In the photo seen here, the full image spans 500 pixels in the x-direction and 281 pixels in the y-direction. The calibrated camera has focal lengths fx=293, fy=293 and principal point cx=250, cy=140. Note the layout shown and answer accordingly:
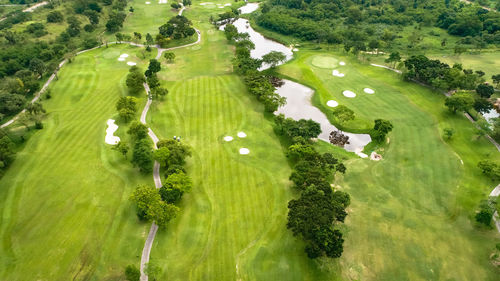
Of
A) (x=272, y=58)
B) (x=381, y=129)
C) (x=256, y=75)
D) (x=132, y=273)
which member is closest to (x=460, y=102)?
(x=381, y=129)

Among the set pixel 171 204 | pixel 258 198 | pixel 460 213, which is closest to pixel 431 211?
pixel 460 213

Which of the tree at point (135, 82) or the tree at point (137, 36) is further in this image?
the tree at point (137, 36)

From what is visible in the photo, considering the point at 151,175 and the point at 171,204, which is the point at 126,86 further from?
the point at 171,204

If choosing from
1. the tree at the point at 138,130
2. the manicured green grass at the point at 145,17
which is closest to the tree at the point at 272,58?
the tree at the point at 138,130

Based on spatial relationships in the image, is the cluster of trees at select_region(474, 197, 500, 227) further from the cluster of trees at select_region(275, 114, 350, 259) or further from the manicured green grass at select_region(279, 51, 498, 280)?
the cluster of trees at select_region(275, 114, 350, 259)

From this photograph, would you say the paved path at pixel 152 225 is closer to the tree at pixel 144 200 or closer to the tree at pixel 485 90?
the tree at pixel 144 200

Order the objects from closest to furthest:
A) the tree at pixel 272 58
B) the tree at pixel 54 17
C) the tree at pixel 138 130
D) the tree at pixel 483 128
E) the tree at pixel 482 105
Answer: the tree at pixel 138 130 < the tree at pixel 483 128 < the tree at pixel 482 105 < the tree at pixel 272 58 < the tree at pixel 54 17
